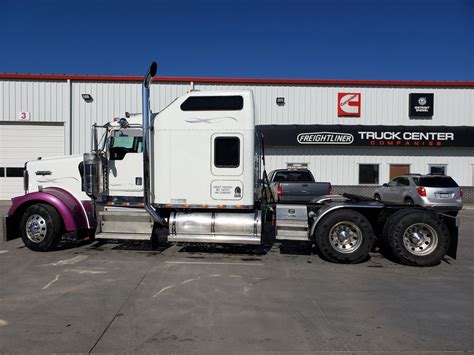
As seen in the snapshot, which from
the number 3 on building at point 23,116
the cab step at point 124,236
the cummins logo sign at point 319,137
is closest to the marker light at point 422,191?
the cummins logo sign at point 319,137

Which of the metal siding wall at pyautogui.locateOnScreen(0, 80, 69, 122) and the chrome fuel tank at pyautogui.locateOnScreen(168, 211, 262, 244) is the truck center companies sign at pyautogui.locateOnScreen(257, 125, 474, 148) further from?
the chrome fuel tank at pyautogui.locateOnScreen(168, 211, 262, 244)

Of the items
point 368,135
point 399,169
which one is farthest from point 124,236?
point 399,169

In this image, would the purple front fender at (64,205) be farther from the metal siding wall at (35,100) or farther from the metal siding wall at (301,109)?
the metal siding wall at (35,100)

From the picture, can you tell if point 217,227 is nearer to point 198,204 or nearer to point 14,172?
point 198,204

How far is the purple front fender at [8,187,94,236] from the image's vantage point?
26.0 feet

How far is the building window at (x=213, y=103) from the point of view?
757 cm

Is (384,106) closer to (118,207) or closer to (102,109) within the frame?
(102,109)

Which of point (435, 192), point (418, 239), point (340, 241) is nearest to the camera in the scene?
point (418, 239)

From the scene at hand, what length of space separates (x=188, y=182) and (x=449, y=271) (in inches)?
206

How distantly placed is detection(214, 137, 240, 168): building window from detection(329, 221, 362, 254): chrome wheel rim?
230cm

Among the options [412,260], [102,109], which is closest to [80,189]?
[412,260]

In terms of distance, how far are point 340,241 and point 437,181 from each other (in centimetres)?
996

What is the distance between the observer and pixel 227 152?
24.9 feet

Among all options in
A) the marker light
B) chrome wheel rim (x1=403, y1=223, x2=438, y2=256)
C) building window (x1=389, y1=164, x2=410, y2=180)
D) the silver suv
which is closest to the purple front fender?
chrome wheel rim (x1=403, y1=223, x2=438, y2=256)
